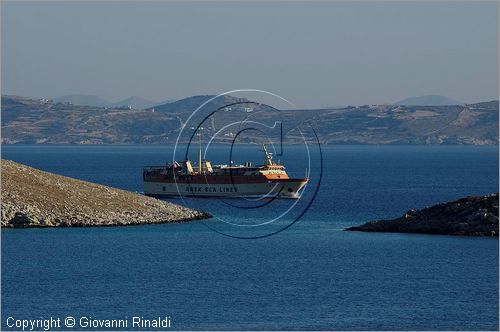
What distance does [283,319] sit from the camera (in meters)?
49.9

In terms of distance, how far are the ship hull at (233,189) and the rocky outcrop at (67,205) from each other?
31.0 metres

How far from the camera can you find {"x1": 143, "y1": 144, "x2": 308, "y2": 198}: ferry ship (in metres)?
129

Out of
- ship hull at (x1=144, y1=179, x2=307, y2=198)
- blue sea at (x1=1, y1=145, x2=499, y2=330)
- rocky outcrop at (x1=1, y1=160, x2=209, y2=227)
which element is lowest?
blue sea at (x1=1, y1=145, x2=499, y2=330)

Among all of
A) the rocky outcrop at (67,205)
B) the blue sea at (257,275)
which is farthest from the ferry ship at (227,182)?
the rocky outcrop at (67,205)

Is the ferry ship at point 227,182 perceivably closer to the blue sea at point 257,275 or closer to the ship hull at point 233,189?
the ship hull at point 233,189

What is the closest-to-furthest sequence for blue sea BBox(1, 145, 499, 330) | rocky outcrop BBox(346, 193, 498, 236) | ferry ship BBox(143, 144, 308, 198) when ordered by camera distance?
blue sea BBox(1, 145, 499, 330), rocky outcrop BBox(346, 193, 498, 236), ferry ship BBox(143, 144, 308, 198)

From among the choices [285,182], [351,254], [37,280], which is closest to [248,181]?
[285,182]

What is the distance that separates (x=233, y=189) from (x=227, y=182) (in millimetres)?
1119

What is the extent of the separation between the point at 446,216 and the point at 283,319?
3510cm

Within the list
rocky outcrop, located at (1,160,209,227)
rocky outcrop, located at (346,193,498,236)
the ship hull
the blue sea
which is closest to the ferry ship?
the ship hull

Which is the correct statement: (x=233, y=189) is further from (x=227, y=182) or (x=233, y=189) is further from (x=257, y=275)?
(x=257, y=275)

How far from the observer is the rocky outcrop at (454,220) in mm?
79438

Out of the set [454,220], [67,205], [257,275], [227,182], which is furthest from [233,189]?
[257,275]

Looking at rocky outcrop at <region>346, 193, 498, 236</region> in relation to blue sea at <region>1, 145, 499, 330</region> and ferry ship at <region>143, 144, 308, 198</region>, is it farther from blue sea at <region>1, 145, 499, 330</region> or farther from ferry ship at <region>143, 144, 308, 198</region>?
ferry ship at <region>143, 144, 308, 198</region>
